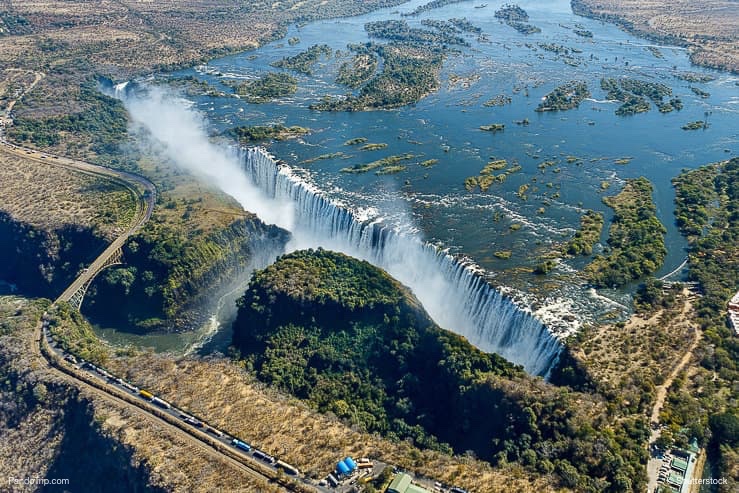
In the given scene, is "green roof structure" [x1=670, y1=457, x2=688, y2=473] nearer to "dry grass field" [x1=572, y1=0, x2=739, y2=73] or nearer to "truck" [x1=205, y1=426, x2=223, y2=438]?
"truck" [x1=205, y1=426, x2=223, y2=438]

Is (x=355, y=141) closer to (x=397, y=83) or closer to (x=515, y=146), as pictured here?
(x=515, y=146)

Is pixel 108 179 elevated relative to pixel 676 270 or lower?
lower

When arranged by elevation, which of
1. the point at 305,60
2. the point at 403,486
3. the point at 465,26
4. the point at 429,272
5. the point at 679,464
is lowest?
the point at 403,486

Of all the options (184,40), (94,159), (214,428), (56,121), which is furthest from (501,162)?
(184,40)

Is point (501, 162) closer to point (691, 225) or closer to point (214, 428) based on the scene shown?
point (691, 225)

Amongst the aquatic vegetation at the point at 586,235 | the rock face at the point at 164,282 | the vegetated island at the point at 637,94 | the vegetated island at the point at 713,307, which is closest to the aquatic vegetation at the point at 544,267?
the aquatic vegetation at the point at 586,235

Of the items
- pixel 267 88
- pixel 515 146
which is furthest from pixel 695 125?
pixel 267 88

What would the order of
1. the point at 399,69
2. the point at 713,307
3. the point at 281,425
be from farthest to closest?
the point at 399,69 < the point at 713,307 < the point at 281,425
